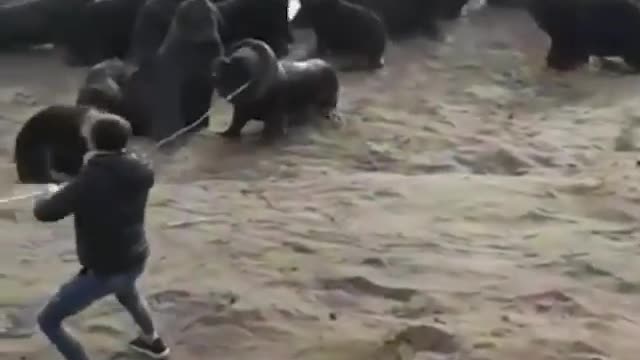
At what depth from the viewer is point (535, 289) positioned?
3.67 metres

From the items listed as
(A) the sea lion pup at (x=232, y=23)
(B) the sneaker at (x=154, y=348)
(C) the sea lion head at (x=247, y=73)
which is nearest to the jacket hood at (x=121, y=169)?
(B) the sneaker at (x=154, y=348)

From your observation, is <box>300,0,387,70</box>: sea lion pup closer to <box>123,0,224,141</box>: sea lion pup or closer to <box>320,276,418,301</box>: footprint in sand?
<box>123,0,224,141</box>: sea lion pup

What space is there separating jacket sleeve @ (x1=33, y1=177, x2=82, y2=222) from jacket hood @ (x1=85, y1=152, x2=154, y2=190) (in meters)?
0.05

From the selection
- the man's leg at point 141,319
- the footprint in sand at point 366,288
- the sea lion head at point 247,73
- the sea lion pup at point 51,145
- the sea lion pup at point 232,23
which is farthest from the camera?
the sea lion pup at point 232,23

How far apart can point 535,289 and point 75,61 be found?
3283 mm

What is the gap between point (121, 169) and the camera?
293cm

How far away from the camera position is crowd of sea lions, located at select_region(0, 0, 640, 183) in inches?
196

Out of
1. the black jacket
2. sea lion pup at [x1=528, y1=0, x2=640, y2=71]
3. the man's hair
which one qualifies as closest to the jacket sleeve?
the black jacket

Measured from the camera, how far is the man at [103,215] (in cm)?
291

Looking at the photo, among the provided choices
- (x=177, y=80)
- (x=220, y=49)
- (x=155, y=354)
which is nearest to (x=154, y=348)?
(x=155, y=354)

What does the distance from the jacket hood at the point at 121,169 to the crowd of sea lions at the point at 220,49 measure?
1.31 meters

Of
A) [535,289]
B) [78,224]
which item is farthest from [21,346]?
[535,289]

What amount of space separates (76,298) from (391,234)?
1386 millimetres

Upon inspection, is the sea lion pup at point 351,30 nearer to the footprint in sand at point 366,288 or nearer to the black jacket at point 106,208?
the footprint in sand at point 366,288
